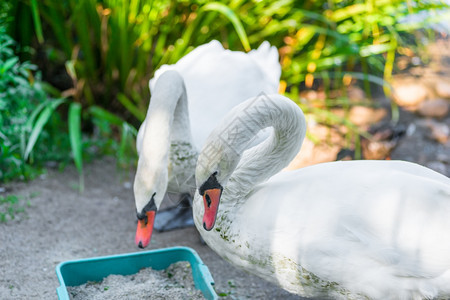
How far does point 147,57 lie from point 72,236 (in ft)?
5.32

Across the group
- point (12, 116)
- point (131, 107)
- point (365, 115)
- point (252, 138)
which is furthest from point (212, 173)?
point (365, 115)

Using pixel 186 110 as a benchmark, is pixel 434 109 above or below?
below

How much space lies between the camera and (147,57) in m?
3.55

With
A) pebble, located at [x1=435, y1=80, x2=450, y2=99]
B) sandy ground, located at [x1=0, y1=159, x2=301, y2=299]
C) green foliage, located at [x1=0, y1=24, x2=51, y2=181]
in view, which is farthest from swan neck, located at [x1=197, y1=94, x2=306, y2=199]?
pebble, located at [x1=435, y1=80, x2=450, y2=99]

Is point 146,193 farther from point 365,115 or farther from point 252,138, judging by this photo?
point 365,115

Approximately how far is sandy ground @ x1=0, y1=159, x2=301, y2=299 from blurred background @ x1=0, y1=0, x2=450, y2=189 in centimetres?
20

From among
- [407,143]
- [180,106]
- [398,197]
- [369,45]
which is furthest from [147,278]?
[407,143]

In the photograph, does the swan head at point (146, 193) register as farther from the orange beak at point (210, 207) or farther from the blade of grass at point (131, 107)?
the blade of grass at point (131, 107)

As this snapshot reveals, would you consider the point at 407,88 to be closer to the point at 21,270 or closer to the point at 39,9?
the point at 39,9

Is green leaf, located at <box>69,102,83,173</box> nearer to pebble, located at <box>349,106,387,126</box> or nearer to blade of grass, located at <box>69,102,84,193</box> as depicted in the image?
blade of grass, located at <box>69,102,84,193</box>

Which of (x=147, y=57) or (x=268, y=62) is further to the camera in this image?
(x=147, y=57)

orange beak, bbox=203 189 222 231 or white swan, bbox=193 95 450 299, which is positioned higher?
orange beak, bbox=203 189 222 231

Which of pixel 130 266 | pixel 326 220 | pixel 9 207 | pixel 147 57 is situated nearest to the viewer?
pixel 326 220

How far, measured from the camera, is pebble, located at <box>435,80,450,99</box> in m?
4.52
